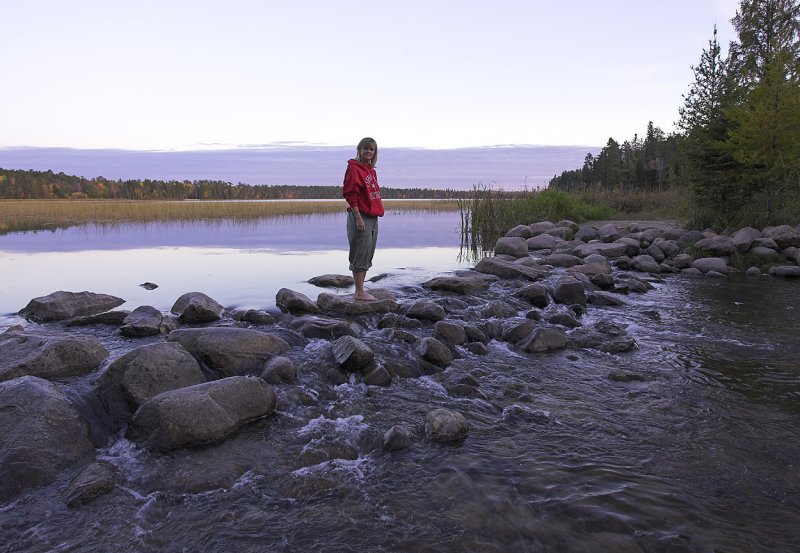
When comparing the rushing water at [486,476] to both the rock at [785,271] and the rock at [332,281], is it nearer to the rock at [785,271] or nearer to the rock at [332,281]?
the rock at [332,281]

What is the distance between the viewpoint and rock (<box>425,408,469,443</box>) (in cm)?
414

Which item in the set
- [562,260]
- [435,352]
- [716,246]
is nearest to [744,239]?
[716,246]

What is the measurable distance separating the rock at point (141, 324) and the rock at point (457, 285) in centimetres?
508

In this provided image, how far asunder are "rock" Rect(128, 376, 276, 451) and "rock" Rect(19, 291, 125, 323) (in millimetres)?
4148

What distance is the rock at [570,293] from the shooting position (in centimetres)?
923

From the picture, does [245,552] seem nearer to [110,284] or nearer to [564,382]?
[564,382]

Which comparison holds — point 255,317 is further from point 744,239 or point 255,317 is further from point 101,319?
point 744,239

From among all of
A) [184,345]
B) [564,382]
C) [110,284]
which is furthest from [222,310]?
[564,382]

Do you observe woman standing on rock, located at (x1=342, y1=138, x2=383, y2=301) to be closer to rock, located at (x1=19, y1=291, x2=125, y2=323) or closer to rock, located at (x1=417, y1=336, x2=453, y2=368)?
rock, located at (x1=417, y1=336, x2=453, y2=368)

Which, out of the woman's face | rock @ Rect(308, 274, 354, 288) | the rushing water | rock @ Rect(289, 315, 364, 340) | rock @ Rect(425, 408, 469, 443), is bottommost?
the rushing water

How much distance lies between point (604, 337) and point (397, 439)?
4087 millimetres

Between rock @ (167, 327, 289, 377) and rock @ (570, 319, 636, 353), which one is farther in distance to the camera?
rock @ (570, 319, 636, 353)

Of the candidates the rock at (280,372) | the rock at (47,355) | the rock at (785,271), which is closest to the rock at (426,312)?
the rock at (280,372)

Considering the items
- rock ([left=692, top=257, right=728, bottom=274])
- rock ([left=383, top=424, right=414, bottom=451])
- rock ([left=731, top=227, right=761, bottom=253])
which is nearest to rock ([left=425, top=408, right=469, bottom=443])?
rock ([left=383, top=424, right=414, bottom=451])
